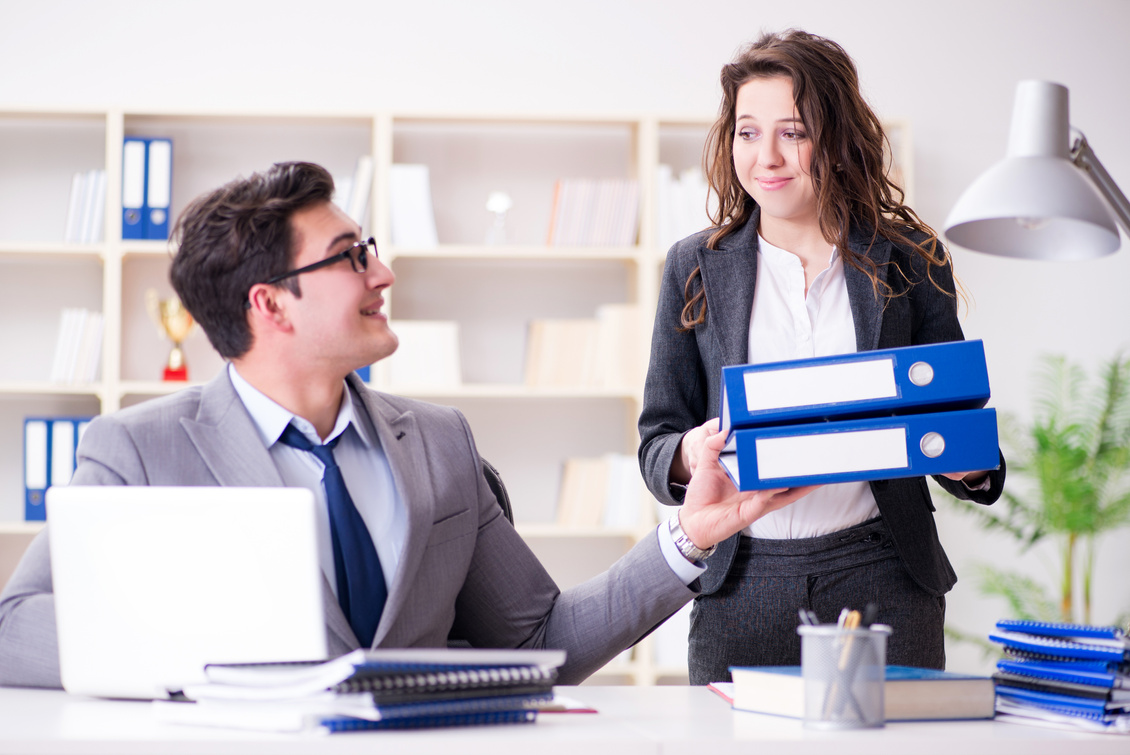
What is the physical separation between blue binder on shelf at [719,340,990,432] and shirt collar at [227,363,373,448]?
0.58 metres

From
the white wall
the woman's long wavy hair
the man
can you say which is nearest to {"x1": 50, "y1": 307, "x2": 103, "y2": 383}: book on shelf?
the white wall

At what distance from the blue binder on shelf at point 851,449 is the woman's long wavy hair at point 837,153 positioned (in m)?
0.46

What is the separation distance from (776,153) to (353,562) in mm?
896

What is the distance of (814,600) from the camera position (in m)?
1.54

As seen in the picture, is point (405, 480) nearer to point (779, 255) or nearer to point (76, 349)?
point (779, 255)

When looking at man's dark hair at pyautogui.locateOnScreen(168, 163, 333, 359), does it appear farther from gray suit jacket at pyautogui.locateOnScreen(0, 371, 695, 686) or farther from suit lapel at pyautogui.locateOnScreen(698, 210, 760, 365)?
suit lapel at pyautogui.locateOnScreen(698, 210, 760, 365)

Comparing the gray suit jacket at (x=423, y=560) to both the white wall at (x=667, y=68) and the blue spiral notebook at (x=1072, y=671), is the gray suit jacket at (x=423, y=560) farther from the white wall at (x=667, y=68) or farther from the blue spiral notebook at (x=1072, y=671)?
the white wall at (x=667, y=68)

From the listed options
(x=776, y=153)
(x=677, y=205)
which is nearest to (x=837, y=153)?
(x=776, y=153)

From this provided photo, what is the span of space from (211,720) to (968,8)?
13.2 ft

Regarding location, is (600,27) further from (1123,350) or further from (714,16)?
(1123,350)

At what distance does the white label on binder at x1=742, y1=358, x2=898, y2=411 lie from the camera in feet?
3.80

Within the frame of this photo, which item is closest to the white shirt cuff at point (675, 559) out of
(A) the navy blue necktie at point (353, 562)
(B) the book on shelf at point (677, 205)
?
(A) the navy blue necktie at point (353, 562)

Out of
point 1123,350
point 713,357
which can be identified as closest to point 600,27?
point 1123,350

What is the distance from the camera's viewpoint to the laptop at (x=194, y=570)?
3.30ft
